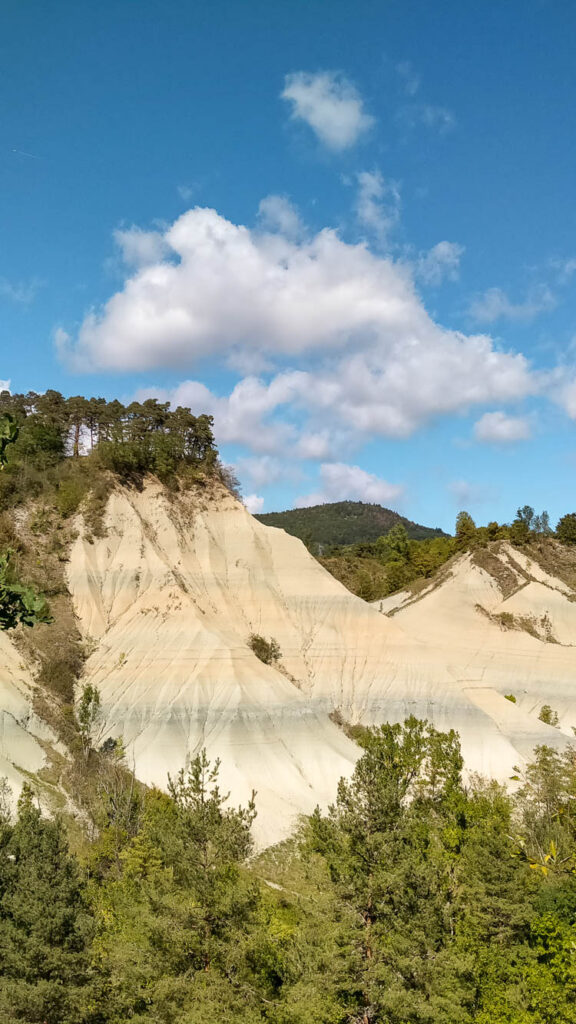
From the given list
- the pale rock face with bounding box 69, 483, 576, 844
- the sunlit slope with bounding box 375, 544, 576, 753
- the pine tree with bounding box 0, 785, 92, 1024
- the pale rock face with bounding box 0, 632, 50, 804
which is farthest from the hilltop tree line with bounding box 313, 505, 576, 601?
the pine tree with bounding box 0, 785, 92, 1024

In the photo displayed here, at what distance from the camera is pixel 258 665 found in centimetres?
4562

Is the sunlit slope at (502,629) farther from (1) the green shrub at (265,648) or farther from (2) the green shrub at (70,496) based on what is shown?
(2) the green shrub at (70,496)

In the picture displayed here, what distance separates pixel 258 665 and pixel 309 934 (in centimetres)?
2707

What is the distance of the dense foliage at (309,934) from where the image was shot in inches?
663

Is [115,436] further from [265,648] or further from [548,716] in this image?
[548,716]

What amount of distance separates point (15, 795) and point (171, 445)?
31.9 meters

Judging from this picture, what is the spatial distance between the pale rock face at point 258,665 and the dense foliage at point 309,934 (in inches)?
579

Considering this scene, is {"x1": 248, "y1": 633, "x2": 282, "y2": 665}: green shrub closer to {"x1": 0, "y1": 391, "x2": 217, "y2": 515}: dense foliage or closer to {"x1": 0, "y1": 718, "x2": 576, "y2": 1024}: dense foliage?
{"x1": 0, "y1": 391, "x2": 217, "y2": 515}: dense foliage

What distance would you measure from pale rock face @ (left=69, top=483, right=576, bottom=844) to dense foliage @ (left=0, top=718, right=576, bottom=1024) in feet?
48.2

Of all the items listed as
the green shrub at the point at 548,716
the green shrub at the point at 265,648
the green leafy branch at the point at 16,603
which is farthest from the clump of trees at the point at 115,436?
the green leafy branch at the point at 16,603

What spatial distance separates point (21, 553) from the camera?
159ft

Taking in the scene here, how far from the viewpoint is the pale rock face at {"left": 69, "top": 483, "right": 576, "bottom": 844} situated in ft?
133

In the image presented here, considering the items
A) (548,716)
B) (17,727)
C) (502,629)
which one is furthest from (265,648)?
(502,629)

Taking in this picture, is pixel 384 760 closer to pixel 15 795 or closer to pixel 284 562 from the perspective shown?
pixel 15 795
